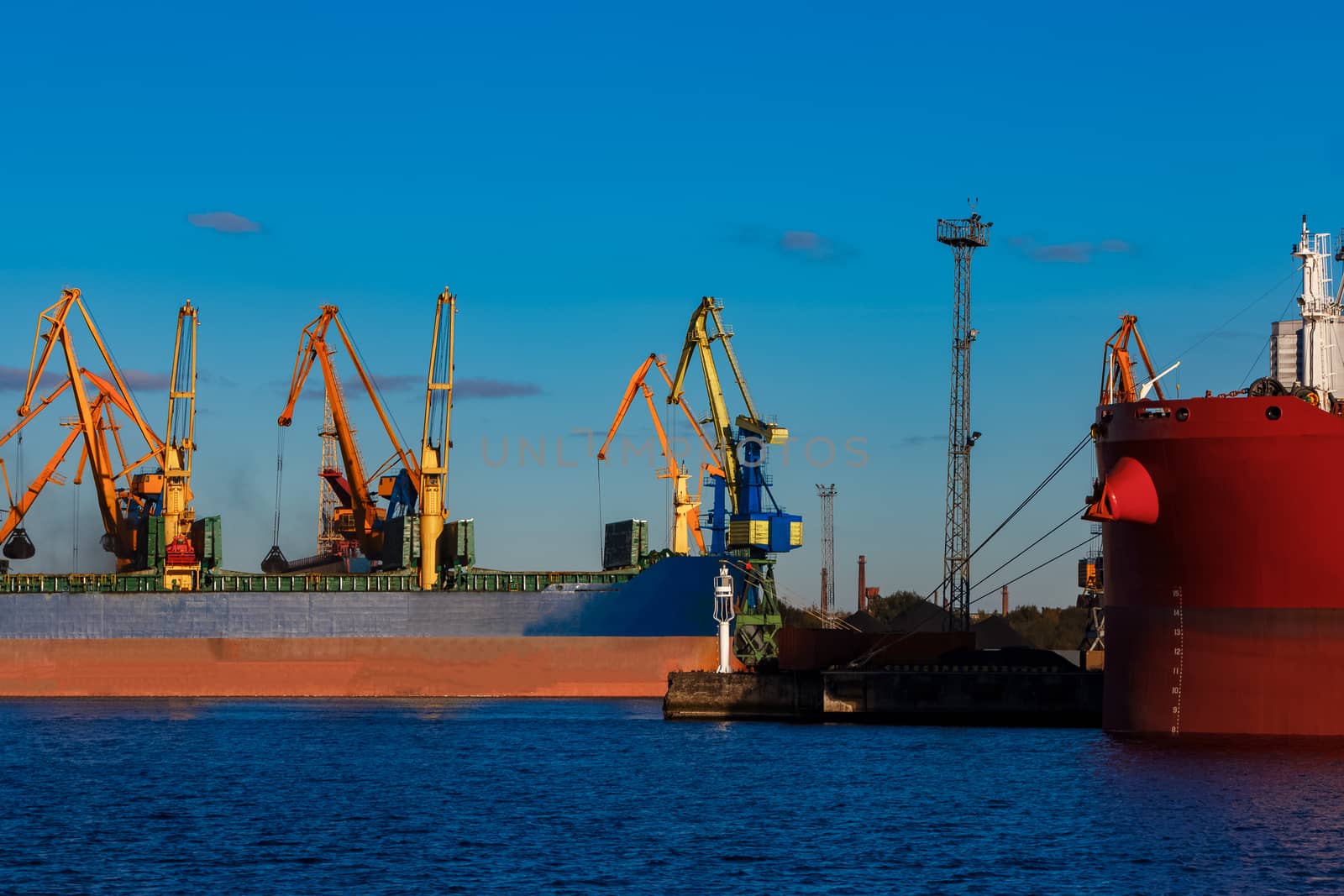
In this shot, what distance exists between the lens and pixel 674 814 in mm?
29750

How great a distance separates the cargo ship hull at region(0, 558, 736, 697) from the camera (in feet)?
207

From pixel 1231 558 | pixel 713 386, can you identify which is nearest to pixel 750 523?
pixel 713 386

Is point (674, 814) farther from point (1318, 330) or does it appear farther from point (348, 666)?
point (348, 666)

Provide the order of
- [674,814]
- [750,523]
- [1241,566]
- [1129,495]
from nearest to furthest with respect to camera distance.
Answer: [674,814]
[1241,566]
[1129,495]
[750,523]

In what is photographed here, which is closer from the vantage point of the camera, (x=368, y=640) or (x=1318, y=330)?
(x=1318, y=330)

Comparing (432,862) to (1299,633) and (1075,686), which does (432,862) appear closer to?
(1299,633)

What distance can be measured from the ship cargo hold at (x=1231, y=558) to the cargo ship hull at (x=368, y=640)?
29.5m

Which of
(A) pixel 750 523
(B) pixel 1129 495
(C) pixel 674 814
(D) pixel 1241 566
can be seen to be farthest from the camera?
(A) pixel 750 523

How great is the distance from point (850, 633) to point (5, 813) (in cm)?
2403

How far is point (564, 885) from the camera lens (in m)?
23.4

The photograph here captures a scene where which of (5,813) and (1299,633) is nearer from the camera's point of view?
(5,813)

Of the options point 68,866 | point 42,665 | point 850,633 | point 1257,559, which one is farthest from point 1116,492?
point 42,665

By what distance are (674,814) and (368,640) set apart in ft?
118

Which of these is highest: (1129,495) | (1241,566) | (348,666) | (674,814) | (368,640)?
(1129,495)
